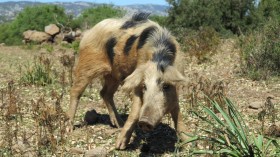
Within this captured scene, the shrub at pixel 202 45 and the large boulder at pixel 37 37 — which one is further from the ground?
the shrub at pixel 202 45

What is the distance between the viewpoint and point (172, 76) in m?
4.41

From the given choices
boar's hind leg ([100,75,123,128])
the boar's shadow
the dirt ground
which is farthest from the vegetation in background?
the boar's shadow

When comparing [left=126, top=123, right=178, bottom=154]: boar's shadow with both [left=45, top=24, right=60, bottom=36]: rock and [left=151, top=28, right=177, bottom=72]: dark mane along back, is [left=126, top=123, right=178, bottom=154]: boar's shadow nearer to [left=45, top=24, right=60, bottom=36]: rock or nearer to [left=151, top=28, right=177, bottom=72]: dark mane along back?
[left=151, top=28, right=177, bottom=72]: dark mane along back

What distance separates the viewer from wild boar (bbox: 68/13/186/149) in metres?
A: 4.36

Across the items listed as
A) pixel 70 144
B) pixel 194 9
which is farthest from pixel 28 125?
pixel 194 9

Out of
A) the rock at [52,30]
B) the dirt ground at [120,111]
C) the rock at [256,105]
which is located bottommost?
the rock at [52,30]

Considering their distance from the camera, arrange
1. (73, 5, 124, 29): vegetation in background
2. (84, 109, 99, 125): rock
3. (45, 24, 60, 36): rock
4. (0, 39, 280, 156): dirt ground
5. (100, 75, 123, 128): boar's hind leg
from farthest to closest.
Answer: (73, 5, 124, 29): vegetation in background < (45, 24, 60, 36): rock < (100, 75, 123, 128): boar's hind leg < (84, 109, 99, 125): rock < (0, 39, 280, 156): dirt ground

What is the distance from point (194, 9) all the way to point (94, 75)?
39.0 feet

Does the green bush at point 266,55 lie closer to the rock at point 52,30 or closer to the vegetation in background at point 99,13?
the rock at point 52,30

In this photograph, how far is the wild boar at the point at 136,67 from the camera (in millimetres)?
4355

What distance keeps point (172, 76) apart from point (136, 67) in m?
0.74

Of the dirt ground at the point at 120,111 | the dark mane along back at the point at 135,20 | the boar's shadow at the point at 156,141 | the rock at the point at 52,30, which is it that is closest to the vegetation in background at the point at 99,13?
the rock at the point at 52,30

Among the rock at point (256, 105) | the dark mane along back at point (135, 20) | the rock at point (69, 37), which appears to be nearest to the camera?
the dark mane along back at point (135, 20)

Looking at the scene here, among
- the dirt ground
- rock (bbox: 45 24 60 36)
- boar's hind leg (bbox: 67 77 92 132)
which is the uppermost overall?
boar's hind leg (bbox: 67 77 92 132)
